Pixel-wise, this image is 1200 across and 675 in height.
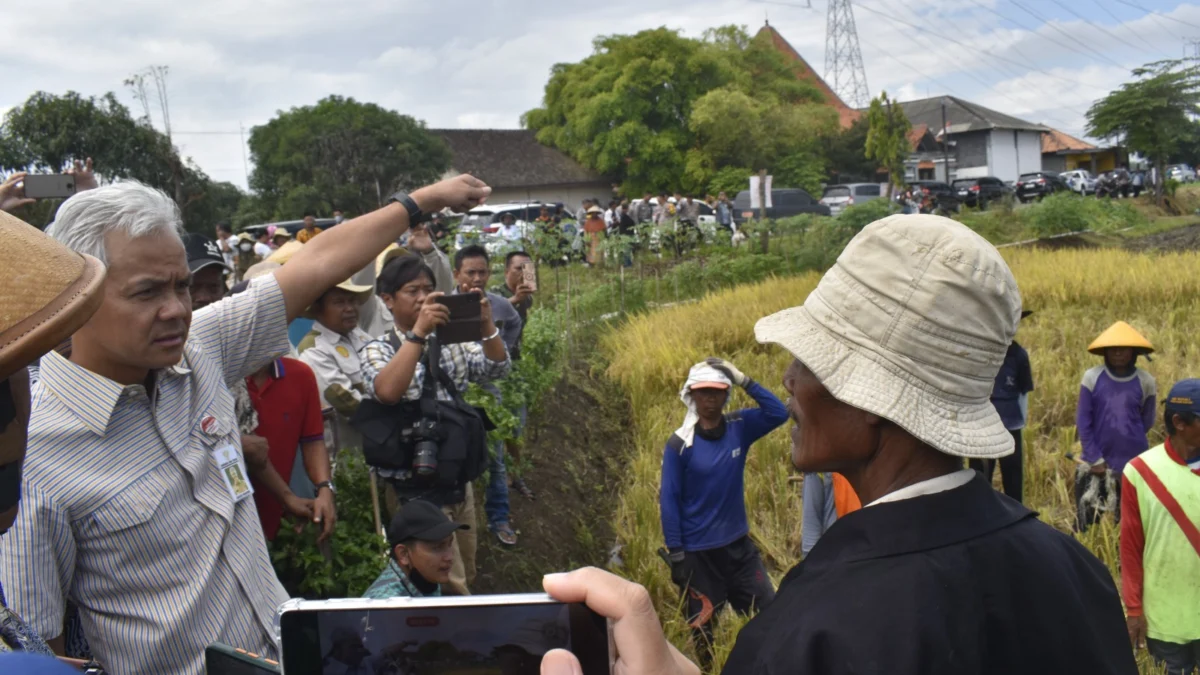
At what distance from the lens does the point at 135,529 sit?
197 cm

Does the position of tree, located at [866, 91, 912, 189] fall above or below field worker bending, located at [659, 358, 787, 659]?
above

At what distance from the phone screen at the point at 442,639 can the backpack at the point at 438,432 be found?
2461 mm

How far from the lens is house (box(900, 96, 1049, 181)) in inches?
1829

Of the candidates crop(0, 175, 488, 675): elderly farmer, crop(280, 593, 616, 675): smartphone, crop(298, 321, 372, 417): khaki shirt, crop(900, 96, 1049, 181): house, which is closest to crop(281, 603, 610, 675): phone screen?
crop(280, 593, 616, 675): smartphone

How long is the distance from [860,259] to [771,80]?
132 ft

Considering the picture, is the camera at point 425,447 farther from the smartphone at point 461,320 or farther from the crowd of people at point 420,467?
the smartphone at point 461,320

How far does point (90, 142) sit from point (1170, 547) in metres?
25.9

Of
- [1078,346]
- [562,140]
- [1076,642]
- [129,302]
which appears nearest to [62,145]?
[562,140]

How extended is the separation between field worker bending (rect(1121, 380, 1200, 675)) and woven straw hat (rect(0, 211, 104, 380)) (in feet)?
13.0

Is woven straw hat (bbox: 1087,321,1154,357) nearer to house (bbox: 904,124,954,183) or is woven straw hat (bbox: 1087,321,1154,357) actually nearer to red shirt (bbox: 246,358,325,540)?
red shirt (bbox: 246,358,325,540)

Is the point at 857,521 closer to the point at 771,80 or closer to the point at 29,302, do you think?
the point at 29,302

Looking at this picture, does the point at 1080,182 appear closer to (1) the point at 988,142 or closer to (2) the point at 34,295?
(1) the point at 988,142

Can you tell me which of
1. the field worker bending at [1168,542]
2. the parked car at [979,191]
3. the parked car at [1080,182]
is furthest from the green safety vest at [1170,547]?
the parked car at [1080,182]

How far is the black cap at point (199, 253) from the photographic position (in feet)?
11.6
